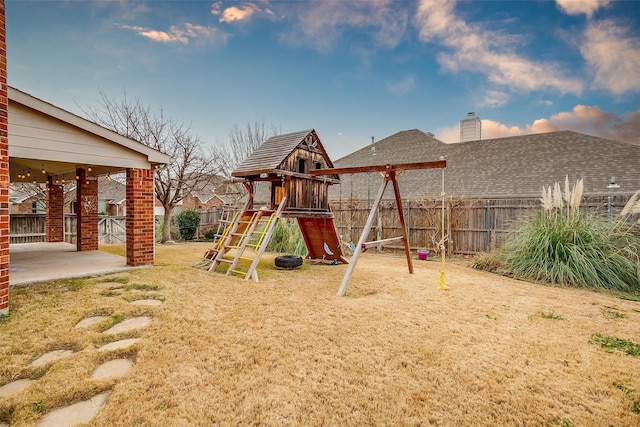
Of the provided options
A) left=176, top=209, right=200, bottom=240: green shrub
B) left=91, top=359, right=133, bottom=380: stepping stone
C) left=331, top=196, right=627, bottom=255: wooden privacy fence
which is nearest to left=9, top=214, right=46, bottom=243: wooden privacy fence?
left=176, top=209, right=200, bottom=240: green shrub

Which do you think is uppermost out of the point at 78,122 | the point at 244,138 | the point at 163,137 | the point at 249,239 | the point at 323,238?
the point at 244,138

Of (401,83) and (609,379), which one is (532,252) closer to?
(609,379)

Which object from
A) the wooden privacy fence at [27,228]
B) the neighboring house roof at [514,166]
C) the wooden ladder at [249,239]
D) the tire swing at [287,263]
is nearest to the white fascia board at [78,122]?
the wooden ladder at [249,239]

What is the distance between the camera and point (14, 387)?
2.29m

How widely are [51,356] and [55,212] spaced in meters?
11.6

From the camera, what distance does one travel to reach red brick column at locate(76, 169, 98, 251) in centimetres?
929

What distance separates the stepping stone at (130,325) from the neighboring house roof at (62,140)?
3.87m

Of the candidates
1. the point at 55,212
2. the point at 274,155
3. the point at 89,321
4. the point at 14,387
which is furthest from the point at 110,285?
the point at 55,212

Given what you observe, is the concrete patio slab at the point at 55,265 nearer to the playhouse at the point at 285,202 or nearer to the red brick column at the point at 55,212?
the playhouse at the point at 285,202

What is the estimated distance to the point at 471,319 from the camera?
13.0 feet

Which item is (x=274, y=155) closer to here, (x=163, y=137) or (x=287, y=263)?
(x=287, y=263)

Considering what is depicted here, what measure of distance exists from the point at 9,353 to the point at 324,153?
7.04m

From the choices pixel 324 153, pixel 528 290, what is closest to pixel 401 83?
pixel 324 153

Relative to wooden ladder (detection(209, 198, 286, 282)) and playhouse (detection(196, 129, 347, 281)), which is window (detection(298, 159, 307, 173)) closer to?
playhouse (detection(196, 129, 347, 281))
